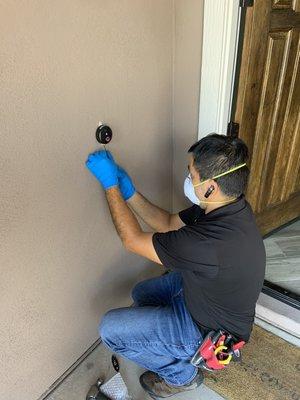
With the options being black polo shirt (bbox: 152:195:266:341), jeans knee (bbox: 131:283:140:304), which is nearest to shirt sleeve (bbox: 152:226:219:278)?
black polo shirt (bbox: 152:195:266:341)

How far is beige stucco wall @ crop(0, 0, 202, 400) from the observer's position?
928 mm

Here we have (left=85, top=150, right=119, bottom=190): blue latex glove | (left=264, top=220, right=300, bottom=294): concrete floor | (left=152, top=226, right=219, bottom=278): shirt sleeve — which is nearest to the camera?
(left=152, top=226, right=219, bottom=278): shirt sleeve

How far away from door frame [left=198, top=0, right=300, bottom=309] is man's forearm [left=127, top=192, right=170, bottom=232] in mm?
417

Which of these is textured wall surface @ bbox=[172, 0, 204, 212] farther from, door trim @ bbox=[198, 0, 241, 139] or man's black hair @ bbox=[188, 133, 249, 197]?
man's black hair @ bbox=[188, 133, 249, 197]

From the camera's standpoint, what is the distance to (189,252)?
41.1 inches

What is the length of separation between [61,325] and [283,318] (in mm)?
1029

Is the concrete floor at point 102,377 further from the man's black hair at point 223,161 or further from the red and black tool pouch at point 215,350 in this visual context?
the man's black hair at point 223,161

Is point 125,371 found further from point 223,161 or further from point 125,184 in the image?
point 223,161

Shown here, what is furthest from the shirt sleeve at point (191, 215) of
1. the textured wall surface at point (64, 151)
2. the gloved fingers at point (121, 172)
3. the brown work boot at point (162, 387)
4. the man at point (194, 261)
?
the brown work boot at point (162, 387)

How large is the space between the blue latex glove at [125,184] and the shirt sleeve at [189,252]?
0.29 meters

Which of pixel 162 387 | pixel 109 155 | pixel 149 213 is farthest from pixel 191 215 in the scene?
pixel 162 387

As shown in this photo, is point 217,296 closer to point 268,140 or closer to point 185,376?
point 185,376

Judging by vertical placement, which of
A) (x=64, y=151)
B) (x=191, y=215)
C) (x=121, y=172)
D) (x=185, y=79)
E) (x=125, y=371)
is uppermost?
(x=185, y=79)

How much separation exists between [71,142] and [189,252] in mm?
511
